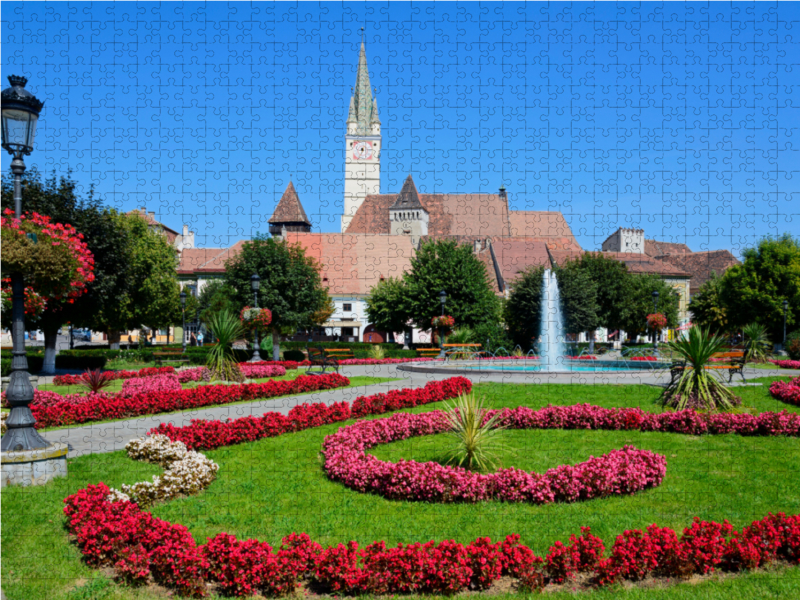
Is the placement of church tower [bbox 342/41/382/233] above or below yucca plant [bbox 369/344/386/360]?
above

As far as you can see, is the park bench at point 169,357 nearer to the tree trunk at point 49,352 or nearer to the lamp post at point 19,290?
the tree trunk at point 49,352

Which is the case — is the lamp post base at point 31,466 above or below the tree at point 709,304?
below

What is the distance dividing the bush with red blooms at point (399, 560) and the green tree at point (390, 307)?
43.2 meters

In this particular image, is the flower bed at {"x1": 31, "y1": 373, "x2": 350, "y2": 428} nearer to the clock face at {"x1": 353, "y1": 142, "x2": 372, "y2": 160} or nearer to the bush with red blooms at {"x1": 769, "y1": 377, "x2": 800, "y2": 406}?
the bush with red blooms at {"x1": 769, "y1": 377, "x2": 800, "y2": 406}

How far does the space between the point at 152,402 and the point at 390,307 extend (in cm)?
3695

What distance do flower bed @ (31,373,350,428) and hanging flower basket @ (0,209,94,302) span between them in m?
3.94

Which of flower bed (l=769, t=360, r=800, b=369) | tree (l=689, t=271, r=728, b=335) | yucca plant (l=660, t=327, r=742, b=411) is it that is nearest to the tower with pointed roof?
tree (l=689, t=271, r=728, b=335)

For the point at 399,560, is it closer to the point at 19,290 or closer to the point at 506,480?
the point at 506,480

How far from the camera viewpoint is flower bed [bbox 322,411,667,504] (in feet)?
24.0

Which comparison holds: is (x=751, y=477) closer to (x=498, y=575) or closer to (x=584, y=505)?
(x=584, y=505)

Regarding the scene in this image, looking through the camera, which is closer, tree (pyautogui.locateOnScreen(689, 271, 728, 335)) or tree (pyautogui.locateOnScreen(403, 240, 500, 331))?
tree (pyautogui.locateOnScreen(403, 240, 500, 331))

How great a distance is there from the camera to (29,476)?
304 inches

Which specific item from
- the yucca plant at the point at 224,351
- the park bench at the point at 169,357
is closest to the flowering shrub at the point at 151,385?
the yucca plant at the point at 224,351

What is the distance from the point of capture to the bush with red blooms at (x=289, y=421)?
1038 cm
